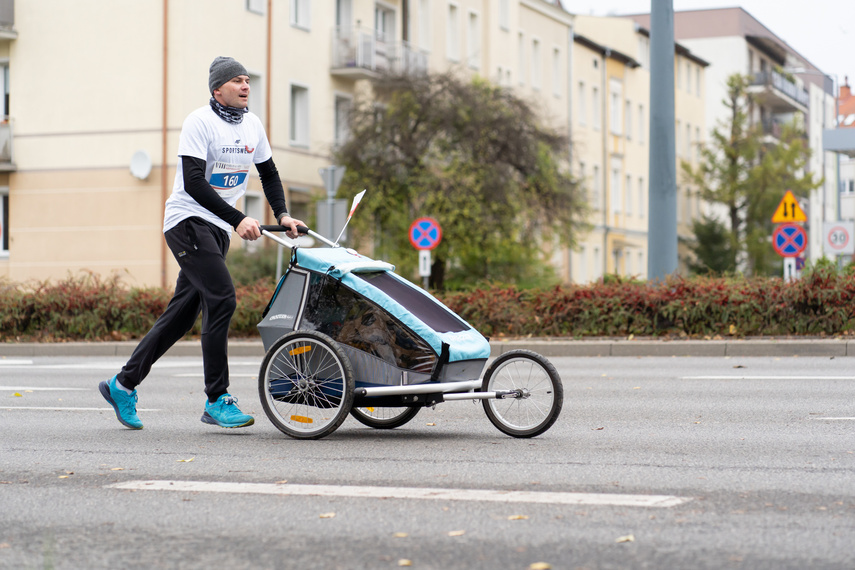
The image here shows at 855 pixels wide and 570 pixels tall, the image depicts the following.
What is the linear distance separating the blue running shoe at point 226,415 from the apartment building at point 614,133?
4654 centimetres

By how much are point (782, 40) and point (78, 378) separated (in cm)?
7909

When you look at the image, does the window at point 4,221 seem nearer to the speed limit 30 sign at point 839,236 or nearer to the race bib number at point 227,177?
the speed limit 30 sign at point 839,236

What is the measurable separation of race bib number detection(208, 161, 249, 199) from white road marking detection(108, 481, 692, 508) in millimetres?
2275

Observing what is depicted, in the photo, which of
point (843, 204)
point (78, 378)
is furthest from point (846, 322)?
point (843, 204)

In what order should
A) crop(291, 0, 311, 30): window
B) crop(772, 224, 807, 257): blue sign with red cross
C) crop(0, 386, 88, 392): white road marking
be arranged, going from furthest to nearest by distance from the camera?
crop(291, 0, 311, 30): window → crop(772, 224, 807, 257): blue sign with red cross → crop(0, 386, 88, 392): white road marking

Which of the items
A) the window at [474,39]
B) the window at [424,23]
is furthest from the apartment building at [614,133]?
the window at [424,23]

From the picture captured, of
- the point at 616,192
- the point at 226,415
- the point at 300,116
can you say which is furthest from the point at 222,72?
the point at 616,192

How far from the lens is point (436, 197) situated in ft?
106

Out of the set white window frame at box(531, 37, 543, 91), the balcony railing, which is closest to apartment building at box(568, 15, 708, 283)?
white window frame at box(531, 37, 543, 91)

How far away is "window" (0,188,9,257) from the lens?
34.2 m

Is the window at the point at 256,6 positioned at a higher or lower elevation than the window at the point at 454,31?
lower

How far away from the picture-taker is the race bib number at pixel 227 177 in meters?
7.50

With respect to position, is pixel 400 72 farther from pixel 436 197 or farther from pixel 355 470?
pixel 355 470

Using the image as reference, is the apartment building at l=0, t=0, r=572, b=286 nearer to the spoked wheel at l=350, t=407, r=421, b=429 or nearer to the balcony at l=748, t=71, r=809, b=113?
the spoked wheel at l=350, t=407, r=421, b=429
